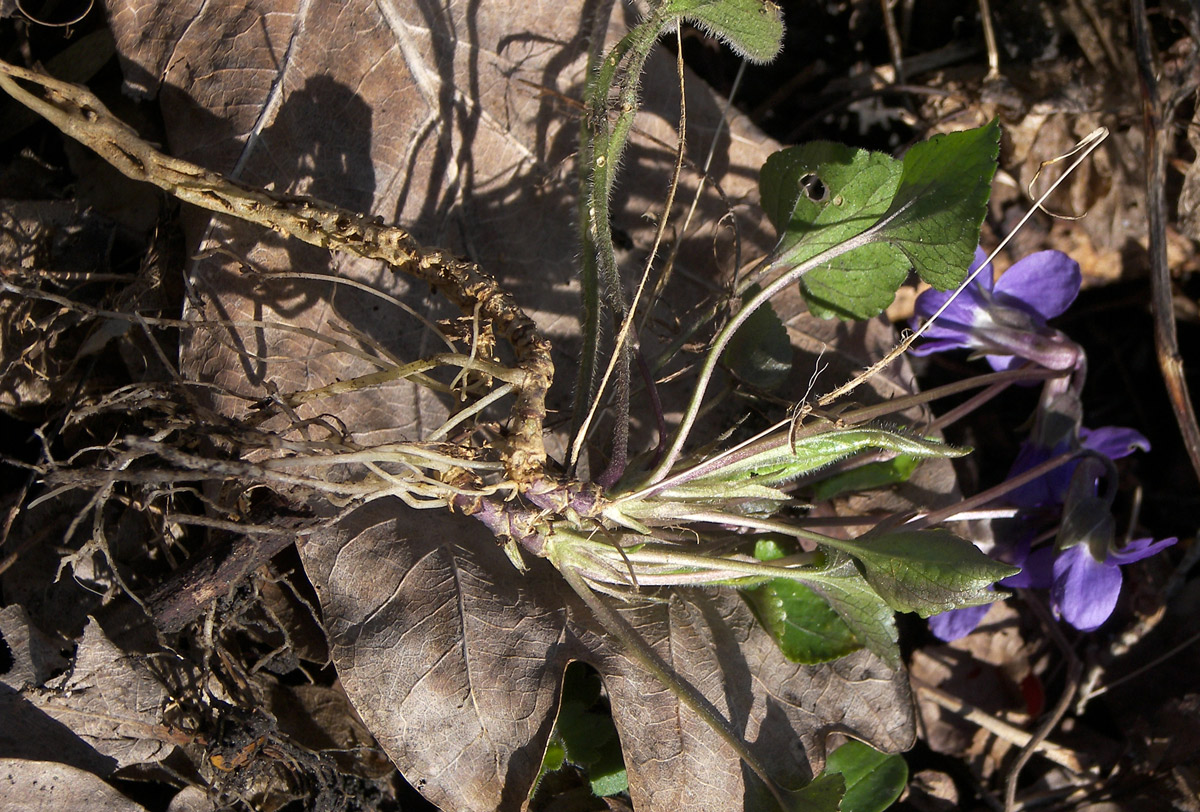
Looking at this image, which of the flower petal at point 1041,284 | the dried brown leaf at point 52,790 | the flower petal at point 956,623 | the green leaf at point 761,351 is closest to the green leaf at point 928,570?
the green leaf at point 761,351

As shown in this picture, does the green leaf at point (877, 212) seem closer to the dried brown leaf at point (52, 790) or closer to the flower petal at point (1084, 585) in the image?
the flower petal at point (1084, 585)

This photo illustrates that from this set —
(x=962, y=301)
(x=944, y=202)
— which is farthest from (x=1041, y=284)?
(x=944, y=202)

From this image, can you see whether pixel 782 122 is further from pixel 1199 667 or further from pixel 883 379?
pixel 1199 667

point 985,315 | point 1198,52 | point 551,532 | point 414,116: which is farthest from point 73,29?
point 1198,52

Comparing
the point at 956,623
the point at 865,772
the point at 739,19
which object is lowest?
the point at 865,772

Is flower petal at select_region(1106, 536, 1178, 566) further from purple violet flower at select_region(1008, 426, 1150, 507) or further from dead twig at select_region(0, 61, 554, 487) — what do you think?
dead twig at select_region(0, 61, 554, 487)

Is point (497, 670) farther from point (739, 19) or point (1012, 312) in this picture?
point (1012, 312)
